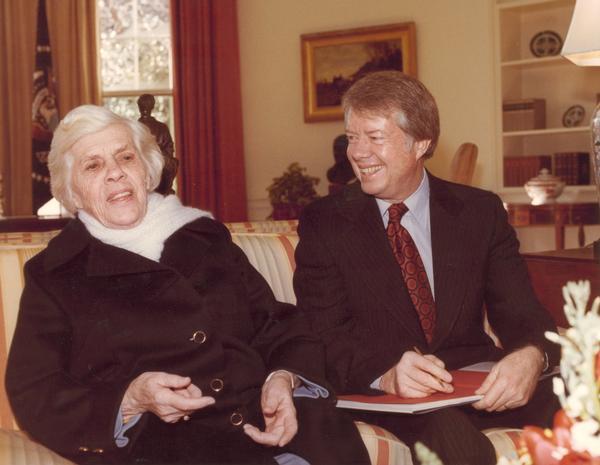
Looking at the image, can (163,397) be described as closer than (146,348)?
Yes

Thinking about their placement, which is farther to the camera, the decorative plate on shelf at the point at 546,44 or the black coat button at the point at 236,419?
the decorative plate on shelf at the point at 546,44

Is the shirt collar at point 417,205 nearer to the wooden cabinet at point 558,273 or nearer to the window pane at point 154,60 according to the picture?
the wooden cabinet at point 558,273

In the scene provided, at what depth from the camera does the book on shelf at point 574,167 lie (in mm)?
6336

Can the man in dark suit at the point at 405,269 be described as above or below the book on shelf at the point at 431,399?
above

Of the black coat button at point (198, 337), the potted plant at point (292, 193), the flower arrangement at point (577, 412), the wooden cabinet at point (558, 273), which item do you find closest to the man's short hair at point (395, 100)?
the black coat button at point (198, 337)

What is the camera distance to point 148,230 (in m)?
2.21

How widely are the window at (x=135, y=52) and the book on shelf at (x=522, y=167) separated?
9.81ft

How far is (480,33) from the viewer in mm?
6852

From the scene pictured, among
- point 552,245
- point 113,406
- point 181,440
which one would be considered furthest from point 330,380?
point 552,245

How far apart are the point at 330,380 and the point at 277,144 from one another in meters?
5.45

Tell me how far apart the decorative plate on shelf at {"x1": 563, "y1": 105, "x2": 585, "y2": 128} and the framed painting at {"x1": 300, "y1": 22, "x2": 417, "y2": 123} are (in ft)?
4.02

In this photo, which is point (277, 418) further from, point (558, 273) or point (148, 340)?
point (558, 273)

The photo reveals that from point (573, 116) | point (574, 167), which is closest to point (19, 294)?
point (574, 167)

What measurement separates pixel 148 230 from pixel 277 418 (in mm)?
549
